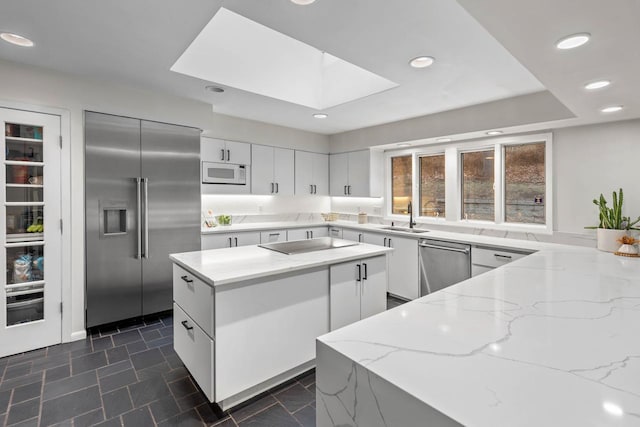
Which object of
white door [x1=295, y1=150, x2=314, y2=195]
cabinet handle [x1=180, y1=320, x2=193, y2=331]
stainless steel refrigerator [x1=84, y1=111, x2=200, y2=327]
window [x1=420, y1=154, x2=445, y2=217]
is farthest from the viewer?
white door [x1=295, y1=150, x2=314, y2=195]

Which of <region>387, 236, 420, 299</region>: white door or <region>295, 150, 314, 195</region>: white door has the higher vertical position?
<region>295, 150, 314, 195</region>: white door

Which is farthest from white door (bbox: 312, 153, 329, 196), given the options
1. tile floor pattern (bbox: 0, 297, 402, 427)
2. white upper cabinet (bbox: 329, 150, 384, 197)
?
tile floor pattern (bbox: 0, 297, 402, 427)

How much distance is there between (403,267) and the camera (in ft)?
13.4

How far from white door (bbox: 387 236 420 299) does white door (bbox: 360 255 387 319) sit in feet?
4.25

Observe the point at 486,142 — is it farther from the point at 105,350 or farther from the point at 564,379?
the point at 105,350

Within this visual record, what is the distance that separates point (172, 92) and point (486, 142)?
3729mm

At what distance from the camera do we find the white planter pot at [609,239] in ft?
8.57

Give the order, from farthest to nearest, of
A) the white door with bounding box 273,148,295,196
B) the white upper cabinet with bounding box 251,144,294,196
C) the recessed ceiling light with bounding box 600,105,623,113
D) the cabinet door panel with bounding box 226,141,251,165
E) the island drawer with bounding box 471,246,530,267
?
the white door with bounding box 273,148,295,196, the white upper cabinet with bounding box 251,144,294,196, the cabinet door panel with bounding box 226,141,251,165, the island drawer with bounding box 471,246,530,267, the recessed ceiling light with bounding box 600,105,623,113

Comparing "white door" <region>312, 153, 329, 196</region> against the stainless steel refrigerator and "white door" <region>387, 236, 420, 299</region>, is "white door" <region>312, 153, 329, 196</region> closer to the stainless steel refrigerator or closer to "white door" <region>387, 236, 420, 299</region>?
"white door" <region>387, 236, 420, 299</region>

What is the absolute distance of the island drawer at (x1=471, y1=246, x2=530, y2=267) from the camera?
124 inches

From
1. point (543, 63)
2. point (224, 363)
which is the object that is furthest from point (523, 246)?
point (224, 363)

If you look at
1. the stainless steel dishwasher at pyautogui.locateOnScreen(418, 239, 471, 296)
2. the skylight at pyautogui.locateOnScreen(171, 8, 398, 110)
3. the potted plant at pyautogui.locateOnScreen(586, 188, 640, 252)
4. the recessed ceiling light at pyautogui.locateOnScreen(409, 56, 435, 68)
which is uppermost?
the skylight at pyautogui.locateOnScreen(171, 8, 398, 110)

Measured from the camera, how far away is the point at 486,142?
392cm

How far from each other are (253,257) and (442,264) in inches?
92.2
